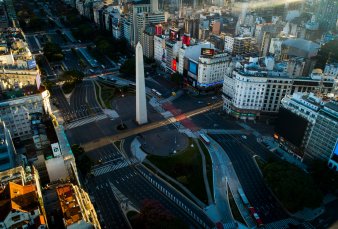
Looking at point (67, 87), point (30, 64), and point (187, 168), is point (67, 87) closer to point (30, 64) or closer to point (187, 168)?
point (30, 64)

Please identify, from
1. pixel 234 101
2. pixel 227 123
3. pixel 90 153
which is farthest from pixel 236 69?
pixel 90 153

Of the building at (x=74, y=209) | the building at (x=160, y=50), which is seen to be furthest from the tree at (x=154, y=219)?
the building at (x=160, y=50)

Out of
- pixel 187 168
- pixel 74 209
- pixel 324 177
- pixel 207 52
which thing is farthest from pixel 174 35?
pixel 74 209

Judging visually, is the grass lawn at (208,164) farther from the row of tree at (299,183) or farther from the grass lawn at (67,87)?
the grass lawn at (67,87)

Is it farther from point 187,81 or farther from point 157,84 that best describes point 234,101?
point 157,84

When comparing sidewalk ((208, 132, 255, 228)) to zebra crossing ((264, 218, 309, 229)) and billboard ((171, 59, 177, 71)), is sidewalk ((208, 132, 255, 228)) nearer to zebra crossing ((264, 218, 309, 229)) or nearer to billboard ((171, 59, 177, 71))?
zebra crossing ((264, 218, 309, 229))

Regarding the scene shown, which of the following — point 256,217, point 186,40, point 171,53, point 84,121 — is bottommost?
point 256,217

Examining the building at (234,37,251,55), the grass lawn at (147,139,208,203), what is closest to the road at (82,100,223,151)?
the grass lawn at (147,139,208,203)
